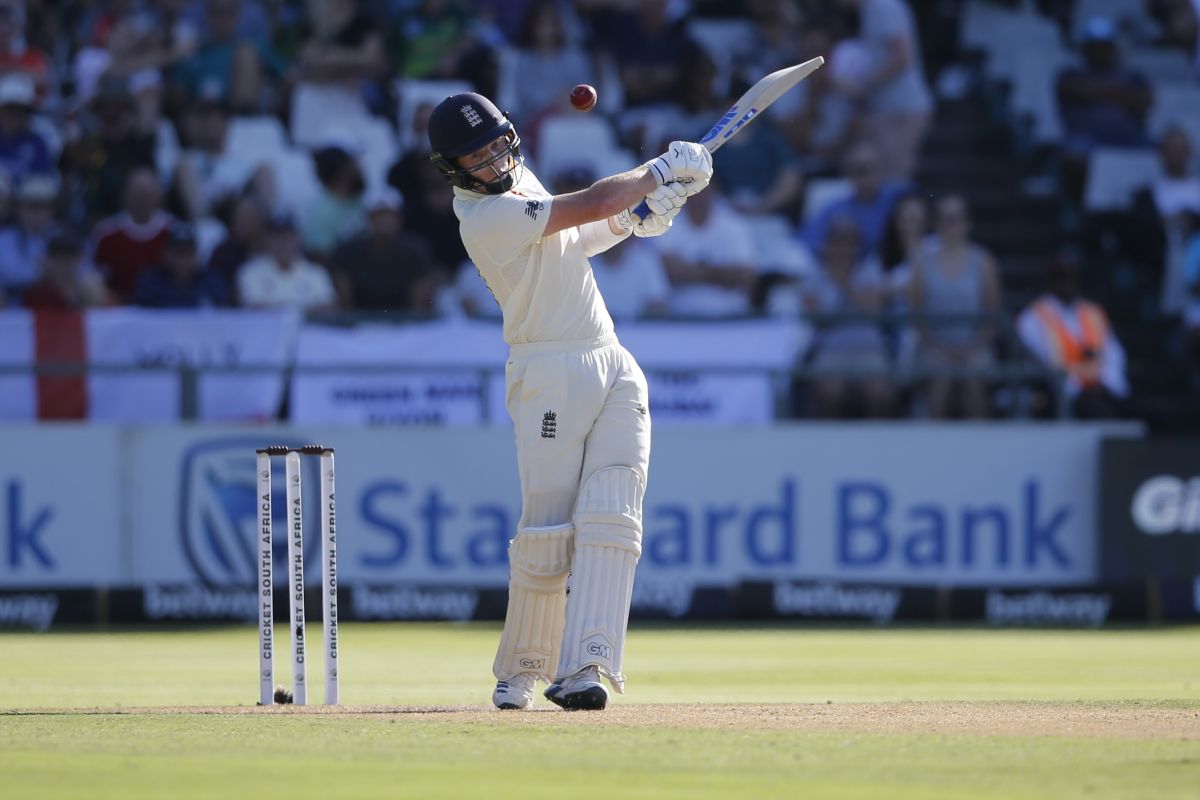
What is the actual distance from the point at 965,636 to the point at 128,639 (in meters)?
4.90

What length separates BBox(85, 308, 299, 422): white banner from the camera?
42.3 feet

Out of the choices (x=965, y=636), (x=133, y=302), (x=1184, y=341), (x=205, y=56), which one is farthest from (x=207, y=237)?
(x=1184, y=341)

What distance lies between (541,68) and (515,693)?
9.28 meters

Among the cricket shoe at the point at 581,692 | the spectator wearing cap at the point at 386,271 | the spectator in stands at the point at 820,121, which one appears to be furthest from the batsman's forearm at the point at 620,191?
the spectator in stands at the point at 820,121

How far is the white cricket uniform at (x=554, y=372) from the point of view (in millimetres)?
6793

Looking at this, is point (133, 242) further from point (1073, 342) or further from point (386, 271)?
point (1073, 342)

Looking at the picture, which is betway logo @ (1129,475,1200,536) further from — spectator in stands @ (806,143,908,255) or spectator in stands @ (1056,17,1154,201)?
spectator in stands @ (1056,17,1154,201)

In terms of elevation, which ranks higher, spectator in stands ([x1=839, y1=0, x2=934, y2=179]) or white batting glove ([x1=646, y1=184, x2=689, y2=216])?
spectator in stands ([x1=839, y1=0, x2=934, y2=179])

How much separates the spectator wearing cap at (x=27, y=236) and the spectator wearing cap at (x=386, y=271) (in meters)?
2.07

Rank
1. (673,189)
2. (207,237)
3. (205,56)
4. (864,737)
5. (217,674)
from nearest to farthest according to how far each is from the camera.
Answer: (864,737)
(673,189)
(217,674)
(207,237)
(205,56)

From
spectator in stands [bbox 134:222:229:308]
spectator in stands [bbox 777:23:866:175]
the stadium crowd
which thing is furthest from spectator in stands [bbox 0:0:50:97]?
spectator in stands [bbox 777:23:866:175]

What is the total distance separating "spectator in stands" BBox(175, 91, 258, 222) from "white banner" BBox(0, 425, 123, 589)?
229cm

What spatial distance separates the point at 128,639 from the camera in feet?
38.1

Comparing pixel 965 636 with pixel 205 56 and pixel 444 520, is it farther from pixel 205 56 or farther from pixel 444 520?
pixel 205 56
